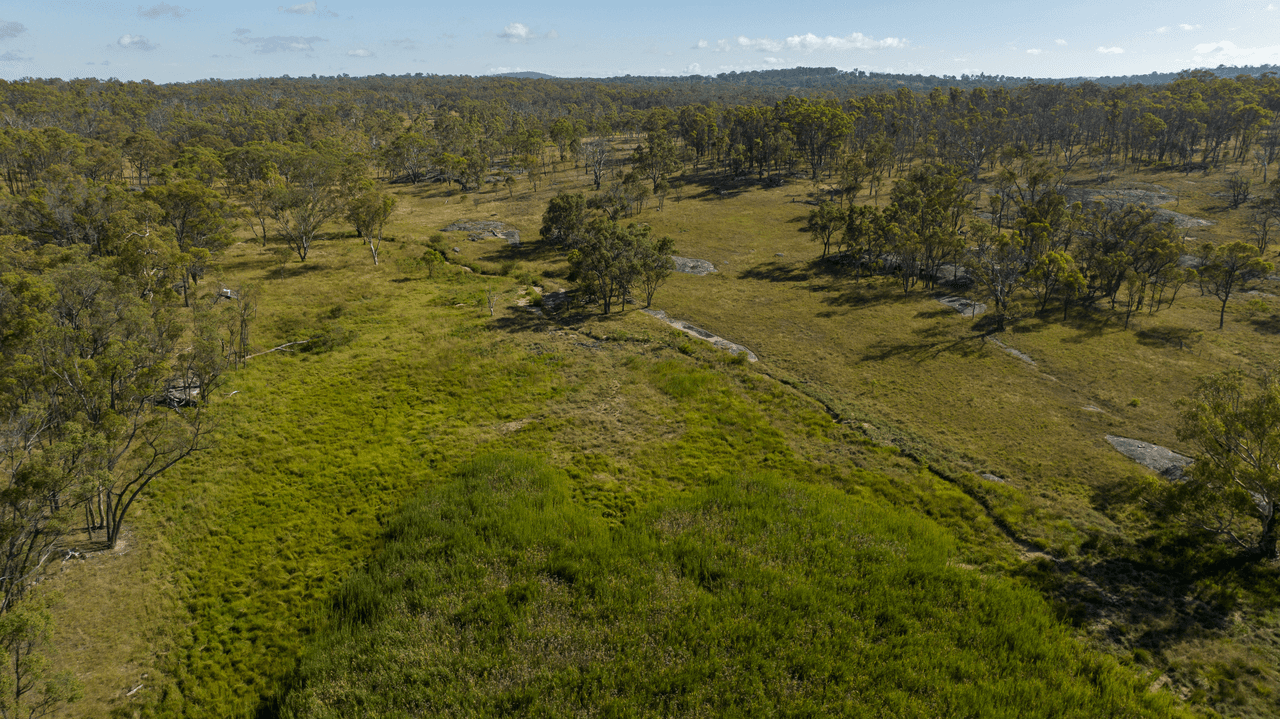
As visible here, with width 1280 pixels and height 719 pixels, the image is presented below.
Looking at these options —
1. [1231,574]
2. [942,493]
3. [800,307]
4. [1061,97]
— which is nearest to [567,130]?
[800,307]

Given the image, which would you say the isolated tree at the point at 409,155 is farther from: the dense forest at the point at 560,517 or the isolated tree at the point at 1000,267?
the isolated tree at the point at 1000,267

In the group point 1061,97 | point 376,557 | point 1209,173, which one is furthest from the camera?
point 1061,97

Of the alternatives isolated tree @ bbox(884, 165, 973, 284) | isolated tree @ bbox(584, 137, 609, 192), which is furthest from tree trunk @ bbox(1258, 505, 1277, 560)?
isolated tree @ bbox(584, 137, 609, 192)

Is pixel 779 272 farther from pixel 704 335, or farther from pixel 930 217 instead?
pixel 704 335

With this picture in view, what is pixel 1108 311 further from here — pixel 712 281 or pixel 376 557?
pixel 376 557

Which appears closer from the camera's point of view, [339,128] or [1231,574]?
[1231,574]

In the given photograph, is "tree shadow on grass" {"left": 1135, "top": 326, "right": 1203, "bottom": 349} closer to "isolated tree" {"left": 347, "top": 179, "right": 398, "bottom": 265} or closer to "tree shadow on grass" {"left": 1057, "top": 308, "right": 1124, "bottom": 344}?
"tree shadow on grass" {"left": 1057, "top": 308, "right": 1124, "bottom": 344}

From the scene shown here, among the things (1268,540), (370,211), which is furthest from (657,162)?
(1268,540)
